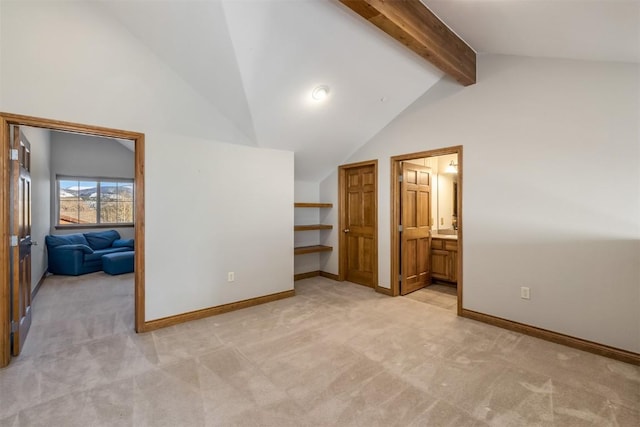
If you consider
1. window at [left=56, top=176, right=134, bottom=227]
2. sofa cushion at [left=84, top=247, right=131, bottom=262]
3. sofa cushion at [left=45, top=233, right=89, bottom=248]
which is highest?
window at [left=56, top=176, right=134, bottom=227]

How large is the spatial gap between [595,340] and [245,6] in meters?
4.04

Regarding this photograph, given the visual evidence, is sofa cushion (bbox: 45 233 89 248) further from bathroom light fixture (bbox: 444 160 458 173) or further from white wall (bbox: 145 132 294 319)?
bathroom light fixture (bbox: 444 160 458 173)

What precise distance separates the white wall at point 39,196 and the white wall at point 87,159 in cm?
31

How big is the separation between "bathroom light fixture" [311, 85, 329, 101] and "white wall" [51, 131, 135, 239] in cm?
581

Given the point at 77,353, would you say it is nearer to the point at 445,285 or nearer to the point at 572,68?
the point at 445,285

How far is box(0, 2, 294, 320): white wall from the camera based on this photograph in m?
2.40

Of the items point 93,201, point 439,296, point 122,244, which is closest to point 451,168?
point 439,296

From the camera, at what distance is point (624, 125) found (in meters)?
2.50

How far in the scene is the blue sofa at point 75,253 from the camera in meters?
5.45

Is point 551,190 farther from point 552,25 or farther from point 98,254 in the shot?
point 98,254

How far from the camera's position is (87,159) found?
658cm

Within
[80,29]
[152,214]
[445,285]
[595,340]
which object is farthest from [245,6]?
[445,285]

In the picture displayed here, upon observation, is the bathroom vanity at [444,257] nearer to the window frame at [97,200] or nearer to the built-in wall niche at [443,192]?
Answer: the built-in wall niche at [443,192]

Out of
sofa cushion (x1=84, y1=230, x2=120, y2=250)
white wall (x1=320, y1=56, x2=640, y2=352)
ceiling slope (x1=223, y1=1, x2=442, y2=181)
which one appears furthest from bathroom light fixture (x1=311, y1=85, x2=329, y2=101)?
sofa cushion (x1=84, y1=230, x2=120, y2=250)
